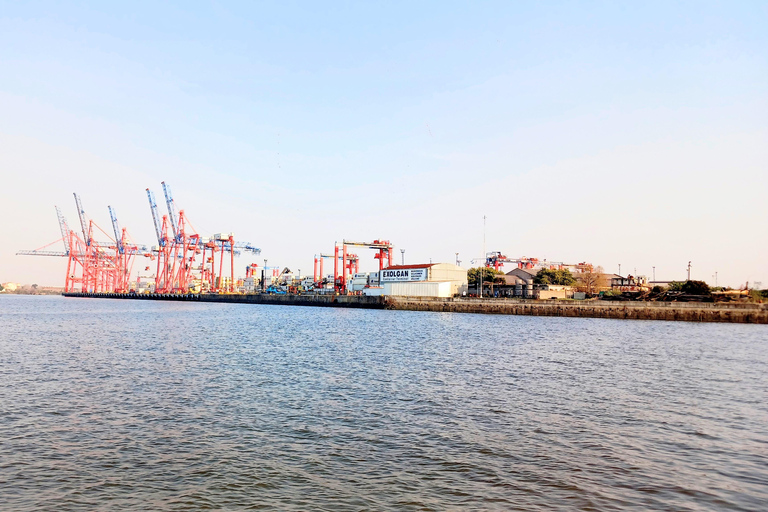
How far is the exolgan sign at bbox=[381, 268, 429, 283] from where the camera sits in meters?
99.0

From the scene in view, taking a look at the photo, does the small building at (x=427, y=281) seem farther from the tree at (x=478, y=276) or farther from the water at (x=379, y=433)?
the water at (x=379, y=433)

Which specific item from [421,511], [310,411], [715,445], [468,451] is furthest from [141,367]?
[715,445]

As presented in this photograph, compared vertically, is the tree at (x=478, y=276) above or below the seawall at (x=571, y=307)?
above

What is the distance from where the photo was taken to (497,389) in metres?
19.0

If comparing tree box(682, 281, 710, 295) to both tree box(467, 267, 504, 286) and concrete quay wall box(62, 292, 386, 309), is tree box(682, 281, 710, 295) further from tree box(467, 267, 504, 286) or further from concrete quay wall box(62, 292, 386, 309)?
concrete quay wall box(62, 292, 386, 309)

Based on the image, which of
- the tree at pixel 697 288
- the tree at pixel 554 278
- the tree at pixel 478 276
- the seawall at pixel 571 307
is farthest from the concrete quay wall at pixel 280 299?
the tree at pixel 697 288

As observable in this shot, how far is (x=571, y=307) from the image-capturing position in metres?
71.8

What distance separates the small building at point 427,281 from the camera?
9744cm

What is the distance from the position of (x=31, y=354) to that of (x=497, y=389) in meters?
23.5

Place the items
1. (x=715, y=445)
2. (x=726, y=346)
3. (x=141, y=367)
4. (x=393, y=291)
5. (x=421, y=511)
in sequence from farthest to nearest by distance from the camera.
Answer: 1. (x=393, y=291)
2. (x=726, y=346)
3. (x=141, y=367)
4. (x=715, y=445)
5. (x=421, y=511)

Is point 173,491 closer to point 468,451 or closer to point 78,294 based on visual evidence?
point 468,451

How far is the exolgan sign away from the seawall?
554 cm

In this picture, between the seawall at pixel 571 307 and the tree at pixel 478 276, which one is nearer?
the seawall at pixel 571 307

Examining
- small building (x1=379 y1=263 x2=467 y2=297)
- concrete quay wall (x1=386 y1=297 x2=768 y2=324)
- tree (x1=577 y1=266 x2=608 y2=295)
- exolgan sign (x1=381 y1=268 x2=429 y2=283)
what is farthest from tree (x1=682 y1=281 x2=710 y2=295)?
exolgan sign (x1=381 y1=268 x2=429 y2=283)
